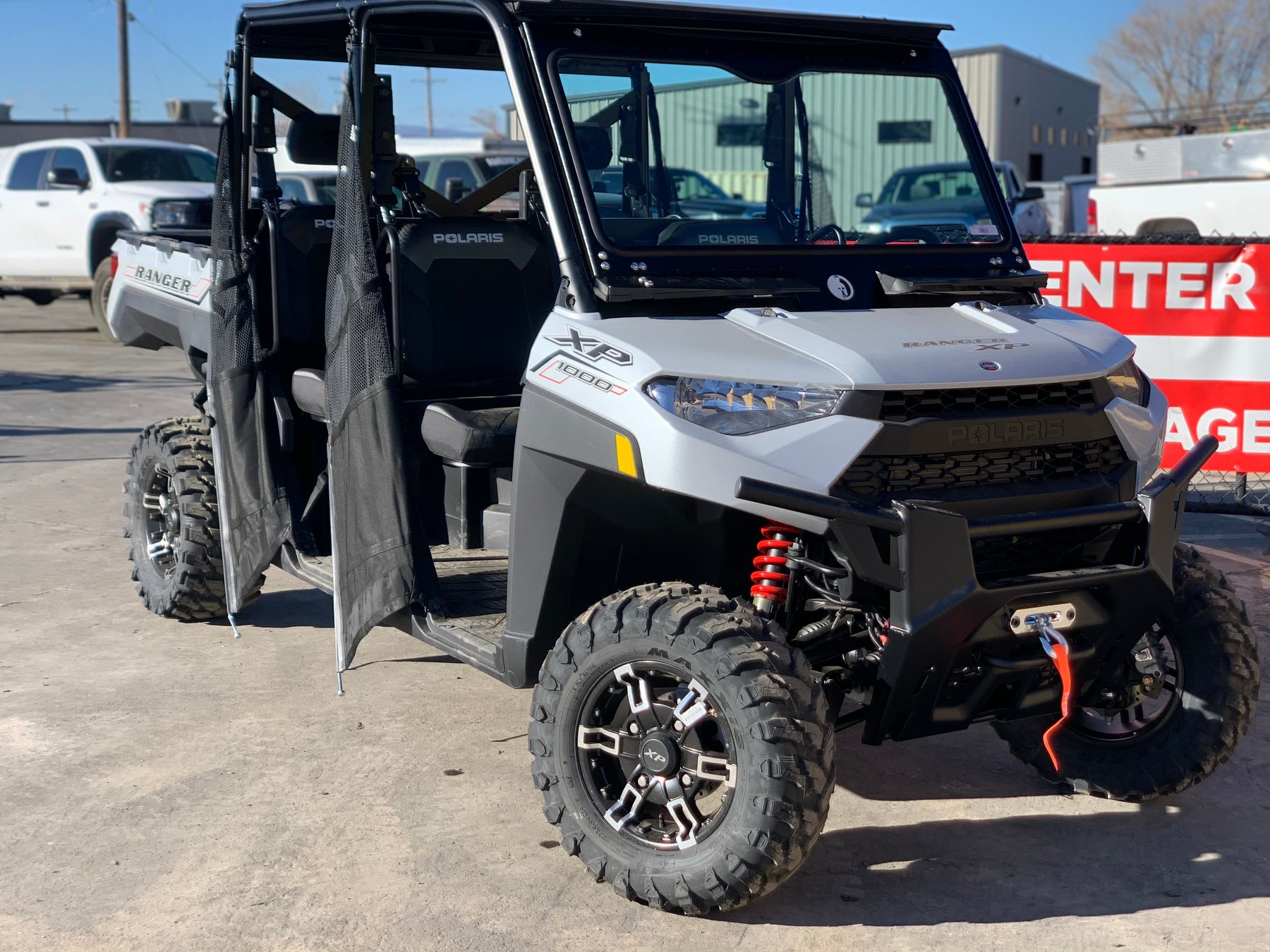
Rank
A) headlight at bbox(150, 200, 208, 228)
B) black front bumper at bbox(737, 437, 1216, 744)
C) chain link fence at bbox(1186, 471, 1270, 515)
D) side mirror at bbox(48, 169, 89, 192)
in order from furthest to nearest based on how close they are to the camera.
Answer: side mirror at bbox(48, 169, 89, 192) → headlight at bbox(150, 200, 208, 228) → chain link fence at bbox(1186, 471, 1270, 515) → black front bumper at bbox(737, 437, 1216, 744)

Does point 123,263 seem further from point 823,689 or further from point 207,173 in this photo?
point 207,173

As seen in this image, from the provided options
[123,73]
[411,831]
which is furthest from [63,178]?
[123,73]

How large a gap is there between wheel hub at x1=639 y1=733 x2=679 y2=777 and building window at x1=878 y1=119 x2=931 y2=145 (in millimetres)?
1941

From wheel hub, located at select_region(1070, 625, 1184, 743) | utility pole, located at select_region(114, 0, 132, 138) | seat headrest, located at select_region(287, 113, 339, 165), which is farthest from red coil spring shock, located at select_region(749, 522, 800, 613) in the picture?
utility pole, located at select_region(114, 0, 132, 138)

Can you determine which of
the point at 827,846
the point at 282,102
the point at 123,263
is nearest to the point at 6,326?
the point at 123,263

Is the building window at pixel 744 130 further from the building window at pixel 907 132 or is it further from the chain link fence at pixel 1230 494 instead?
the chain link fence at pixel 1230 494

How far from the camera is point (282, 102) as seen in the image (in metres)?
5.63

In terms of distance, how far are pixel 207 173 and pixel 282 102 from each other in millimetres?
12558

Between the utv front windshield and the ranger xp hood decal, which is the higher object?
the utv front windshield

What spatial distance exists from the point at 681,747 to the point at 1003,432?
1142 mm

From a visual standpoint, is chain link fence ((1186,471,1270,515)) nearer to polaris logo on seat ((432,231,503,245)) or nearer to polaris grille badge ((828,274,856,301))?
polaris grille badge ((828,274,856,301))

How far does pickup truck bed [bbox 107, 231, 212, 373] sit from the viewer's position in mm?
5777

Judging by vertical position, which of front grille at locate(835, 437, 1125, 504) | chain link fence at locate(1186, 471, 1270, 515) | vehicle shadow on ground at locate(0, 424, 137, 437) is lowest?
chain link fence at locate(1186, 471, 1270, 515)

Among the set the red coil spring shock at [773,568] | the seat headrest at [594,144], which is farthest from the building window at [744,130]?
the red coil spring shock at [773,568]
